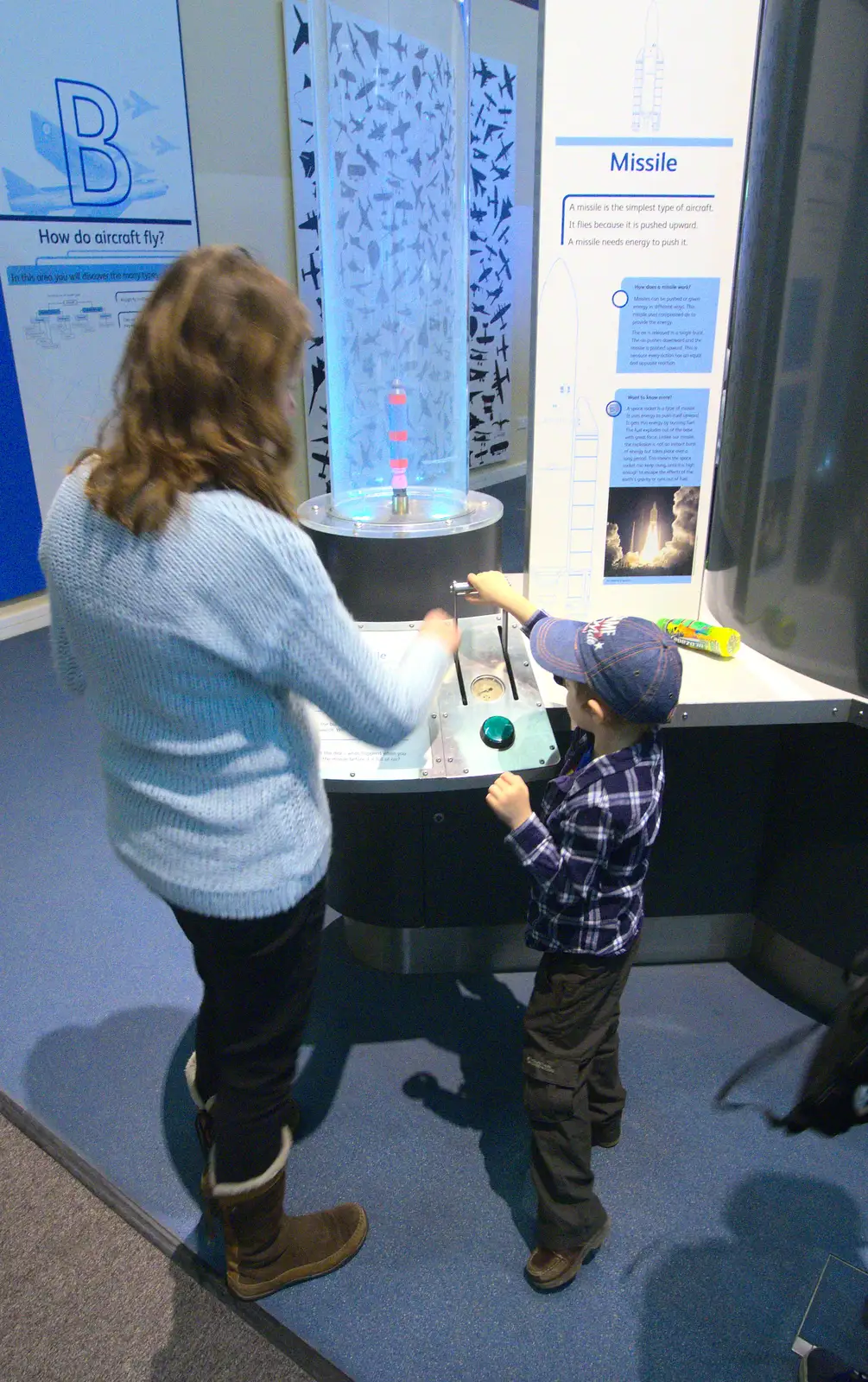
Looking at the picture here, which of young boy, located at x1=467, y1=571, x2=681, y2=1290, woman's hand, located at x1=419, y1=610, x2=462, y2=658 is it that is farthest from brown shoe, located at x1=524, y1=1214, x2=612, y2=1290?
woman's hand, located at x1=419, y1=610, x2=462, y2=658

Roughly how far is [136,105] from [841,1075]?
4501 millimetres

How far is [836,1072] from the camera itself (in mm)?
927

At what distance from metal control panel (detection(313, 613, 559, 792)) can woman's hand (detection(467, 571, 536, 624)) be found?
136 mm

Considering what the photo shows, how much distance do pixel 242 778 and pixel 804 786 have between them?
135 cm

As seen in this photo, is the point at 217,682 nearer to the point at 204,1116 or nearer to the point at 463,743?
the point at 463,743

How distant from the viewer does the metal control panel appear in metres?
1.47

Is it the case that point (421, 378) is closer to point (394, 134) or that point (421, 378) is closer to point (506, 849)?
point (394, 134)

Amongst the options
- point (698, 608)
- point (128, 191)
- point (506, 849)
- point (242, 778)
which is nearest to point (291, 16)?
point (128, 191)

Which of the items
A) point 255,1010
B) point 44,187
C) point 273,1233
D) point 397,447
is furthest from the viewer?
point 44,187

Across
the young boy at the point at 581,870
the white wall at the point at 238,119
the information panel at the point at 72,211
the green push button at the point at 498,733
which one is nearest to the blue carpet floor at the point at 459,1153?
the young boy at the point at 581,870

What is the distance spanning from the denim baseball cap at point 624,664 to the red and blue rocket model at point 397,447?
715 millimetres

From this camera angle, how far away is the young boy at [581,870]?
1.26 meters

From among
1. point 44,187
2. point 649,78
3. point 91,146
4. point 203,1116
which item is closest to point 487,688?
point 203,1116

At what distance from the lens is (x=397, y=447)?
79.9 inches
